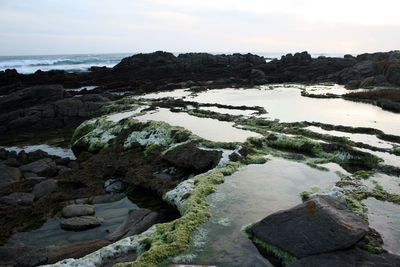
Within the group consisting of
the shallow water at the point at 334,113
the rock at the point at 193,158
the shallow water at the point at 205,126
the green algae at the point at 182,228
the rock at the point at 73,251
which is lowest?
the rock at the point at 73,251

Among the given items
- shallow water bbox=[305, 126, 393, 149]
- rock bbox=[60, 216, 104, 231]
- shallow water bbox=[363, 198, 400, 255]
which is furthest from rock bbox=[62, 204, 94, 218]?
shallow water bbox=[305, 126, 393, 149]

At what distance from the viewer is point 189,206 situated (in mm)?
9266

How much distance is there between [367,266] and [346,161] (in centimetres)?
808

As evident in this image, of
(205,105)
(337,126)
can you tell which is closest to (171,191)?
(337,126)

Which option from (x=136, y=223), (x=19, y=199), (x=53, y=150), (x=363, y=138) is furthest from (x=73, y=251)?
(x=53, y=150)

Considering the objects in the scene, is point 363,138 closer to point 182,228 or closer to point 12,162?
point 182,228

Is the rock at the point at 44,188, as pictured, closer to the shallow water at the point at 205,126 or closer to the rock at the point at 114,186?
the rock at the point at 114,186

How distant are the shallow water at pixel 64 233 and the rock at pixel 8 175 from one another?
19.0 feet

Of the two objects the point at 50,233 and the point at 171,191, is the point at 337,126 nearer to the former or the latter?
the point at 171,191

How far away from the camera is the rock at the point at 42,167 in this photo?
16.2 meters

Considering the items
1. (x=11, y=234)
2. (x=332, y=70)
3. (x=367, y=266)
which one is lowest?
(x=11, y=234)

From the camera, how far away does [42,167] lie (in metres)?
16.6

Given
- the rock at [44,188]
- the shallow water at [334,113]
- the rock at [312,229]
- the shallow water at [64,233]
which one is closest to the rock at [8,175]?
the rock at [44,188]

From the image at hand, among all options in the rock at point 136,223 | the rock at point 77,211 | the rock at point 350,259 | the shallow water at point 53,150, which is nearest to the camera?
the rock at point 350,259
